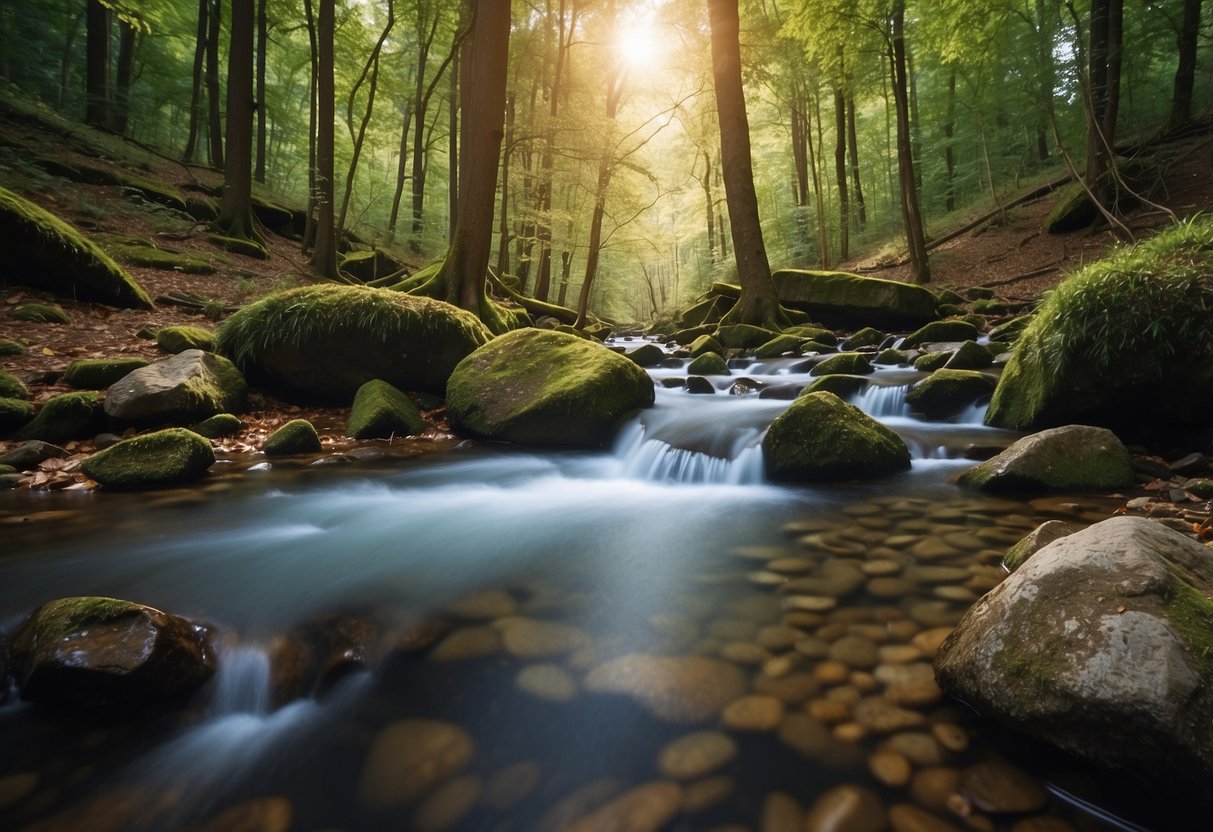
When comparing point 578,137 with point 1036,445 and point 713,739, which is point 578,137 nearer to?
point 1036,445

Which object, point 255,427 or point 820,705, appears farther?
point 255,427

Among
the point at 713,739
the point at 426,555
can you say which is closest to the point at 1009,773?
the point at 713,739

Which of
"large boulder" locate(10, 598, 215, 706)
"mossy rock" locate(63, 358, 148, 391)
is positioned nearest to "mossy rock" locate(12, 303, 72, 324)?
"mossy rock" locate(63, 358, 148, 391)

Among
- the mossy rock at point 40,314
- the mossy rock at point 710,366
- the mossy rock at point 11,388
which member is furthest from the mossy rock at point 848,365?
the mossy rock at point 40,314

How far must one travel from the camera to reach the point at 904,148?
43.0ft

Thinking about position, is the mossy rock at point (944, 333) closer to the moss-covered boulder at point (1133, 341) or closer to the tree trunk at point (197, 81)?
the moss-covered boulder at point (1133, 341)

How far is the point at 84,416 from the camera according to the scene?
4.52m

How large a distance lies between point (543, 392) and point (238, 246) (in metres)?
10.0

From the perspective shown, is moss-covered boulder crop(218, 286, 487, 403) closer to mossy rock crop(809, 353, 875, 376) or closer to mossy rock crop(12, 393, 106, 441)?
mossy rock crop(12, 393, 106, 441)

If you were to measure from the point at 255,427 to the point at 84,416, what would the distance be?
4.10 feet

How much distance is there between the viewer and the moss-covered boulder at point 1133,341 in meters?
3.85

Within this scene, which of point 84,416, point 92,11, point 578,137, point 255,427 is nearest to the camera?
point 84,416

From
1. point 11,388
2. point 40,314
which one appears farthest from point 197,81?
point 11,388

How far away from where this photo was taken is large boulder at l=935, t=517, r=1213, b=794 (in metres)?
1.28
